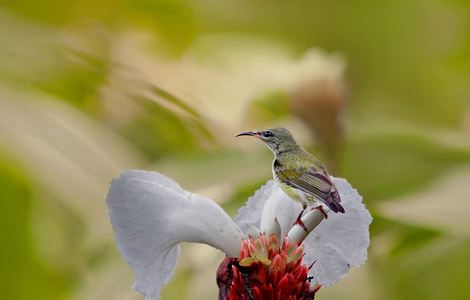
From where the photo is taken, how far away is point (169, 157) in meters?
2.84

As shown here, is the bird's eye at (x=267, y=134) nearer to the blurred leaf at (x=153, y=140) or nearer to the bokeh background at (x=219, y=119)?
the bokeh background at (x=219, y=119)

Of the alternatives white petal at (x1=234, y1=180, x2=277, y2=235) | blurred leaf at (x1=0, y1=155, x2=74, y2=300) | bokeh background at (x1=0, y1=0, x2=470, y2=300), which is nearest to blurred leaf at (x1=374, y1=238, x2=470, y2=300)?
bokeh background at (x1=0, y1=0, x2=470, y2=300)

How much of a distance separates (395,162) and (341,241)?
1993mm

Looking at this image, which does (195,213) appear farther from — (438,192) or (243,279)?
(438,192)

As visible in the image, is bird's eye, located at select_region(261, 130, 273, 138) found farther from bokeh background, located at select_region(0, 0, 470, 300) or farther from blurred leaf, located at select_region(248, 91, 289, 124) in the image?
blurred leaf, located at select_region(248, 91, 289, 124)

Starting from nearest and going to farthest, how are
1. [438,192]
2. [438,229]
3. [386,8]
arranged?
1. [438,229]
2. [438,192]
3. [386,8]

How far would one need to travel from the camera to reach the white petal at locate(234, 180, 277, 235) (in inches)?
48.3

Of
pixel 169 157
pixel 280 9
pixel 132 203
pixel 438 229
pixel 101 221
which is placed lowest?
pixel 132 203

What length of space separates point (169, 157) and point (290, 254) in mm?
1715

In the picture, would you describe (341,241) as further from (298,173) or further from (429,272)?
(429,272)

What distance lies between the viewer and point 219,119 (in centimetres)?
282

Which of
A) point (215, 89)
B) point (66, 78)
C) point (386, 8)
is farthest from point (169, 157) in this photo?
point (386, 8)

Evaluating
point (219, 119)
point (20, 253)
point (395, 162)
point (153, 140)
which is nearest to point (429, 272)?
point (395, 162)

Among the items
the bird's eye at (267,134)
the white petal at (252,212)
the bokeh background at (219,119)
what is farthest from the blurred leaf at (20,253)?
the bird's eye at (267,134)
